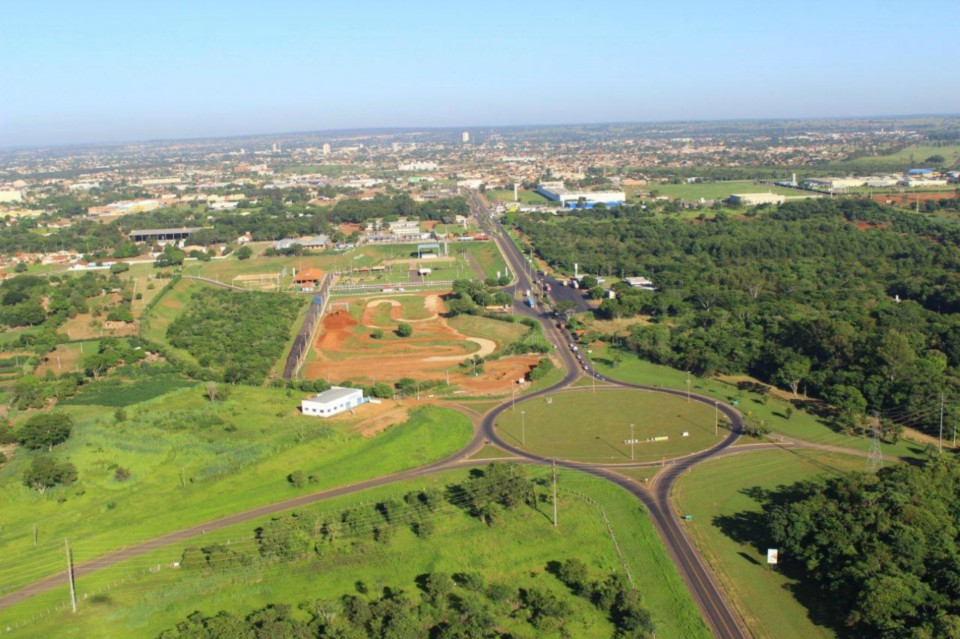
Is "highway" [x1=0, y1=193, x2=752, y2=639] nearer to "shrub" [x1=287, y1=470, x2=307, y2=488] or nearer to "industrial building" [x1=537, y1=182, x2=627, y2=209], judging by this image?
"shrub" [x1=287, y1=470, x2=307, y2=488]

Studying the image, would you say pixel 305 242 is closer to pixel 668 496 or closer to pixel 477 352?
pixel 477 352

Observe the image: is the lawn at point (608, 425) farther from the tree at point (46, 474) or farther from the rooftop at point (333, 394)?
the tree at point (46, 474)

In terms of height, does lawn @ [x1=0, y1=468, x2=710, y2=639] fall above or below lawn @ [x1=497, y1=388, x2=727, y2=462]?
below

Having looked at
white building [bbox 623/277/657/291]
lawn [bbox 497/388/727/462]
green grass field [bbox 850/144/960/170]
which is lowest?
lawn [bbox 497/388/727/462]

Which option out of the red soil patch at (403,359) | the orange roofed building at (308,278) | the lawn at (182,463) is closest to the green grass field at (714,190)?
the orange roofed building at (308,278)

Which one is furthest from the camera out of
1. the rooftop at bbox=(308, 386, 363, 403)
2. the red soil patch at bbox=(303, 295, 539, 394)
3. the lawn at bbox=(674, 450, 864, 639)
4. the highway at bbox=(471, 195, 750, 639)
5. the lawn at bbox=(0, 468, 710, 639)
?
the red soil patch at bbox=(303, 295, 539, 394)

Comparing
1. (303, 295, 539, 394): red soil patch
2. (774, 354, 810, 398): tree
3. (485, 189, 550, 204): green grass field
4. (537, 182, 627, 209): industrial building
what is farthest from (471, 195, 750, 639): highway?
(485, 189, 550, 204): green grass field

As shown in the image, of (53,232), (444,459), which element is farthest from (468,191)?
(444,459)

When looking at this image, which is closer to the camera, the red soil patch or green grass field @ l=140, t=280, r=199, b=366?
the red soil patch

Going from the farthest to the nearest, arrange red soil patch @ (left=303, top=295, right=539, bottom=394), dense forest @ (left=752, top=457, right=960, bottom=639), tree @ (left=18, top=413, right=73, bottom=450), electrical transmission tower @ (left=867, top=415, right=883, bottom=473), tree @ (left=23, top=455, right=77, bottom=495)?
red soil patch @ (left=303, top=295, right=539, bottom=394) < tree @ (left=18, top=413, right=73, bottom=450) < tree @ (left=23, top=455, right=77, bottom=495) < electrical transmission tower @ (left=867, top=415, right=883, bottom=473) < dense forest @ (left=752, top=457, right=960, bottom=639)
